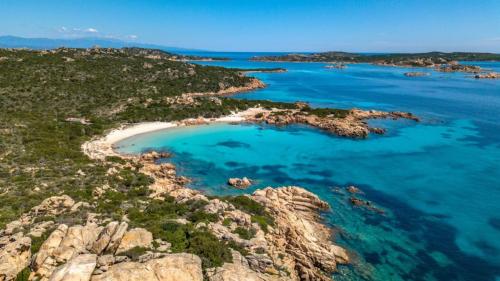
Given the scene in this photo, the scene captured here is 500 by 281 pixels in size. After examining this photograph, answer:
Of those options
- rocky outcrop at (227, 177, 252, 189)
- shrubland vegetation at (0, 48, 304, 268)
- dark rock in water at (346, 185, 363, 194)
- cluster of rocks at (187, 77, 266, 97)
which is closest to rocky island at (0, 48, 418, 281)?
shrubland vegetation at (0, 48, 304, 268)

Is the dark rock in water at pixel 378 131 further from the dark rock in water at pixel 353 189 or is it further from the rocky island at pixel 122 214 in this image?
the dark rock in water at pixel 353 189

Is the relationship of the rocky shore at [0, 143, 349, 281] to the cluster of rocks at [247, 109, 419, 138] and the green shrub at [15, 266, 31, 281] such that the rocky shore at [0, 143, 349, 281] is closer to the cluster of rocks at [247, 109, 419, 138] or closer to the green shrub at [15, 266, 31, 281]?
the green shrub at [15, 266, 31, 281]

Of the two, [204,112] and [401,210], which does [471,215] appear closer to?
[401,210]

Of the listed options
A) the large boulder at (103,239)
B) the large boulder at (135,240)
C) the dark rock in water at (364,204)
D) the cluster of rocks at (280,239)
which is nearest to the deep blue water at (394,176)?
the dark rock in water at (364,204)

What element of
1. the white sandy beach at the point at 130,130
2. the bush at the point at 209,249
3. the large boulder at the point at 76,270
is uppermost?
the large boulder at the point at 76,270

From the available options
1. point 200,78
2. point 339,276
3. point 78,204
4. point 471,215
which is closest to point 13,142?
point 78,204

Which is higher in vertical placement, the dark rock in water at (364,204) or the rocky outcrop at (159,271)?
the rocky outcrop at (159,271)

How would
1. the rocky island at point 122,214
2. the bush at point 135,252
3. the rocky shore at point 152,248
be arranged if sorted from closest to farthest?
1. the rocky shore at point 152,248
2. the rocky island at point 122,214
3. the bush at point 135,252

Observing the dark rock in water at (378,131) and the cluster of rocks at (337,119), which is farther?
the dark rock in water at (378,131)
